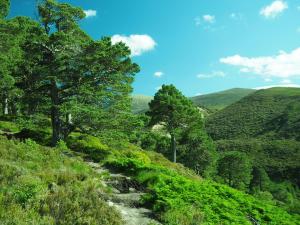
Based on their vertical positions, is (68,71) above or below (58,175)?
above

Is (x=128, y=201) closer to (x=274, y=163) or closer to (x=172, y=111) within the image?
(x=172, y=111)

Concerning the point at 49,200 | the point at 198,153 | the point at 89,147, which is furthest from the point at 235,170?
the point at 49,200

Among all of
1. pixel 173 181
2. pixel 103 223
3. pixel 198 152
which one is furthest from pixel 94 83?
pixel 198 152

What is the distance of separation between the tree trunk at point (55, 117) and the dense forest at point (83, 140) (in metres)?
0.06

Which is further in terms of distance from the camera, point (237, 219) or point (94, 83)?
point (94, 83)

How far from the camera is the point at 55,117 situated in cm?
2364

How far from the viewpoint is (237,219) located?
33.0 ft

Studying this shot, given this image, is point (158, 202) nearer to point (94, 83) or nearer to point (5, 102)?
point (94, 83)

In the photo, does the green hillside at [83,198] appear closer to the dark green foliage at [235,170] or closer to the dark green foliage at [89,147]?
the dark green foliage at [89,147]

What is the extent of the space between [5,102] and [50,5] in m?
18.4

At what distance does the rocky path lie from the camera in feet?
29.2

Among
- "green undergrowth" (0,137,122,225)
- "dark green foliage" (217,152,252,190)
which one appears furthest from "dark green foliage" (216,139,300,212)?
"green undergrowth" (0,137,122,225)

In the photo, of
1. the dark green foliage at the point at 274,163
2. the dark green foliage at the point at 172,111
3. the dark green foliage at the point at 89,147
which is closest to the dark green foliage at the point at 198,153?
the dark green foliage at the point at 172,111

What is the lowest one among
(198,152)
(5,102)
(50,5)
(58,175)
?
(198,152)
